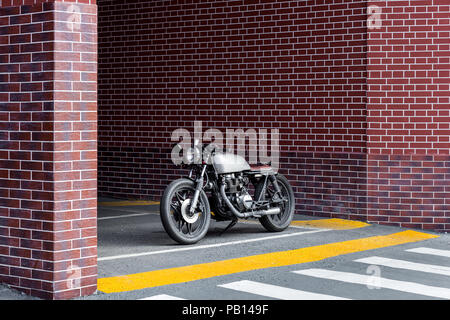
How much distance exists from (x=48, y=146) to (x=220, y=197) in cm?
397

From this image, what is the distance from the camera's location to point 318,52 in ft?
40.9

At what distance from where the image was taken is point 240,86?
13.4m

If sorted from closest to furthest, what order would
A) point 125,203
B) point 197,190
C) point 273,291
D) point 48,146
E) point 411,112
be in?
point 48,146
point 273,291
point 197,190
point 411,112
point 125,203

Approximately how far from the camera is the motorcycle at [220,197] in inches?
378

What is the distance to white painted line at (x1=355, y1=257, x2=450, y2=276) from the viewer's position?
832 cm

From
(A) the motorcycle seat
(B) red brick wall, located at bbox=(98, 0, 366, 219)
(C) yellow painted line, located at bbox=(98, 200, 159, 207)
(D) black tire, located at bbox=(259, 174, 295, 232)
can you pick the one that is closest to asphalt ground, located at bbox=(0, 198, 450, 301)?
(D) black tire, located at bbox=(259, 174, 295, 232)

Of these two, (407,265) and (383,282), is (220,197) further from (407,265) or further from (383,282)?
(383,282)

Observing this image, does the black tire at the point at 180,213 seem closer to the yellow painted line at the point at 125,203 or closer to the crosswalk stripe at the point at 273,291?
the crosswalk stripe at the point at 273,291

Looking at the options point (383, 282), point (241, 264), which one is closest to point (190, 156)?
point (241, 264)

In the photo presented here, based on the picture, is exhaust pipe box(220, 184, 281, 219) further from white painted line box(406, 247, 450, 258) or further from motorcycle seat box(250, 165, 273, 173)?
white painted line box(406, 247, 450, 258)

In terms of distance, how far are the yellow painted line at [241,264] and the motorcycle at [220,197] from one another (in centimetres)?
113

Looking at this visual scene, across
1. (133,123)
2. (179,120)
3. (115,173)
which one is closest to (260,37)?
(179,120)

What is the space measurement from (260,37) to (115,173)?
14.2 ft

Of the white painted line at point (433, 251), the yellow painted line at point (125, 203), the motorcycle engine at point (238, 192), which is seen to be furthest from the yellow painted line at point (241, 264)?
the yellow painted line at point (125, 203)
